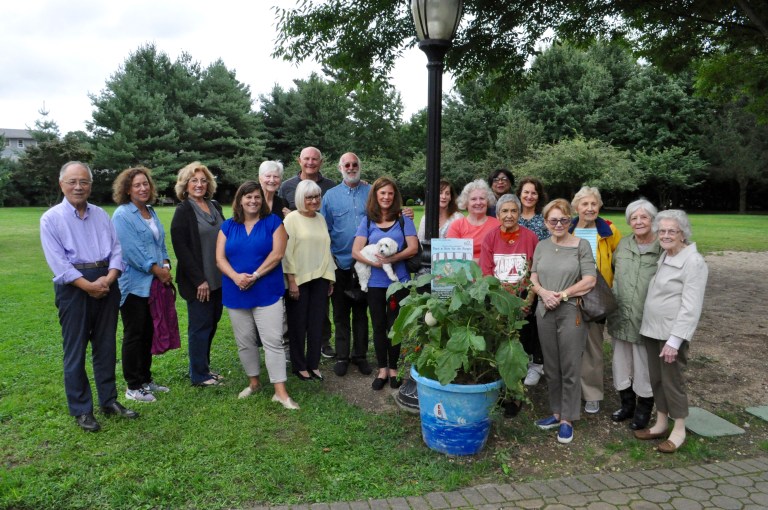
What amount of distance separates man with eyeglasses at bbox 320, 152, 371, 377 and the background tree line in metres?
29.7

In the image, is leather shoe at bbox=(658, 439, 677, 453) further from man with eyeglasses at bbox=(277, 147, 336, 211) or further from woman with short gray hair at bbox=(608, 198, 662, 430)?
man with eyeglasses at bbox=(277, 147, 336, 211)

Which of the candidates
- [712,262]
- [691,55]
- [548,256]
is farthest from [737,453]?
[712,262]

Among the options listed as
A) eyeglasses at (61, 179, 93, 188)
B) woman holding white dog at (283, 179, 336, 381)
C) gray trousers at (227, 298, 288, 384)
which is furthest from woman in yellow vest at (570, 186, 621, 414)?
eyeglasses at (61, 179, 93, 188)

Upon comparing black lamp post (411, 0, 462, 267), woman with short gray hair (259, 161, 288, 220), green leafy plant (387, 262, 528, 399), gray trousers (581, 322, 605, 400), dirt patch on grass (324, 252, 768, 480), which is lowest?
dirt patch on grass (324, 252, 768, 480)

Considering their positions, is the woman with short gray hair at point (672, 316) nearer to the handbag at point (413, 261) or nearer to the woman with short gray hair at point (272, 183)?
the handbag at point (413, 261)

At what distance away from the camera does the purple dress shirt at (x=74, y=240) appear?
3.88 meters

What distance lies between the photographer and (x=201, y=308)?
4977 mm

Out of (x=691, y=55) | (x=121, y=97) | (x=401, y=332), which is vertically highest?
(x=121, y=97)

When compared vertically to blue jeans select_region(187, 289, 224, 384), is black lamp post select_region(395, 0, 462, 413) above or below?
above

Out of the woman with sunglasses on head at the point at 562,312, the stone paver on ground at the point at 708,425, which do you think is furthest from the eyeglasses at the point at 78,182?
the stone paver on ground at the point at 708,425

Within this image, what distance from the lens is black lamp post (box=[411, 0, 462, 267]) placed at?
13.9 ft

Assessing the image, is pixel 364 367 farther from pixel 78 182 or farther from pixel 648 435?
pixel 78 182

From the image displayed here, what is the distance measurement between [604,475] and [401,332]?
5.44ft

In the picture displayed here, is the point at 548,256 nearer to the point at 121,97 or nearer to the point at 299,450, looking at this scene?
the point at 299,450
